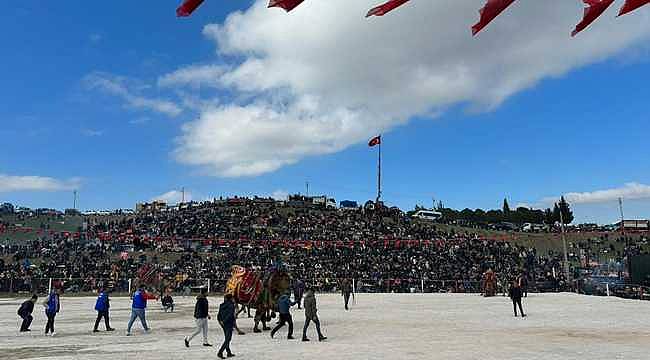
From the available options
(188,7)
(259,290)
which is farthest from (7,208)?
(188,7)

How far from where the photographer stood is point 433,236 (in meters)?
60.4

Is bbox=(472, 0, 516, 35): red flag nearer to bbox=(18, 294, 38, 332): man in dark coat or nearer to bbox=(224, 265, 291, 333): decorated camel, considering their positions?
bbox=(224, 265, 291, 333): decorated camel

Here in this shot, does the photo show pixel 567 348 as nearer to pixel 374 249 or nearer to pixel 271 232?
pixel 374 249

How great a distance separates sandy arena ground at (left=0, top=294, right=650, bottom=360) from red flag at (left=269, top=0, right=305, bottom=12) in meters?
10.8

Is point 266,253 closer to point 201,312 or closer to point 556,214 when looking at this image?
point 201,312

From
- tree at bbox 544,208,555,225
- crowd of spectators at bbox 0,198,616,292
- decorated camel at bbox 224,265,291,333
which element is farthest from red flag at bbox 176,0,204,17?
tree at bbox 544,208,555,225

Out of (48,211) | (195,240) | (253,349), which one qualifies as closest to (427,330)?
(253,349)

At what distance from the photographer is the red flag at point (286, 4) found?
2.59 metres

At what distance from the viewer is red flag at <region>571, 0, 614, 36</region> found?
3049 millimetres

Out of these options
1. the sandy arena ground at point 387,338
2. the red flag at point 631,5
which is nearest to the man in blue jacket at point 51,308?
the sandy arena ground at point 387,338

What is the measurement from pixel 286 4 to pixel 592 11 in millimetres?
1778

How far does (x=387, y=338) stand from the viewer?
51.3ft

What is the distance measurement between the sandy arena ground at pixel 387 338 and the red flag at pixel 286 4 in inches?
425

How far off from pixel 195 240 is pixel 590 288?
3292 cm
